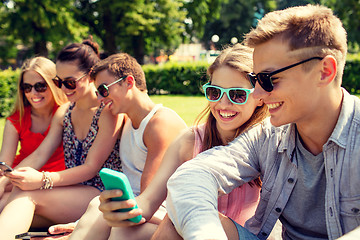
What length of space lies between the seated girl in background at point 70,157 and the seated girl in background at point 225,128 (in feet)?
2.65

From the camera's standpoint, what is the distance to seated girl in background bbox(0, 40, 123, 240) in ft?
10.2

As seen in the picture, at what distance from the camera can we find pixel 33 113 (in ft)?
14.0

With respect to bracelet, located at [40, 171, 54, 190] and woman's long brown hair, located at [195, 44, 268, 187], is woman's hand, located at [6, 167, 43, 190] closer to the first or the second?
bracelet, located at [40, 171, 54, 190]

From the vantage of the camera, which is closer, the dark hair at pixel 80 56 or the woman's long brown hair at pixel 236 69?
the woman's long brown hair at pixel 236 69

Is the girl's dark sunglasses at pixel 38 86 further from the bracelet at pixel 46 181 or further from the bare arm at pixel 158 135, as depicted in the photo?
the bare arm at pixel 158 135

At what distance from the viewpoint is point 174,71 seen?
20.9 m

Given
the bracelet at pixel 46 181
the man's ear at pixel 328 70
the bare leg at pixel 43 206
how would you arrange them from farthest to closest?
1. the bracelet at pixel 46 181
2. the bare leg at pixel 43 206
3. the man's ear at pixel 328 70

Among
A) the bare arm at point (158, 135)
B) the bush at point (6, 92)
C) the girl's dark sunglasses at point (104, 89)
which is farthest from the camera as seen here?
the bush at point (6, 92)

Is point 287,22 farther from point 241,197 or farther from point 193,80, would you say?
point 193,80

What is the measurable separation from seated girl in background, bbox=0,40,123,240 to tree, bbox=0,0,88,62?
66.5ft

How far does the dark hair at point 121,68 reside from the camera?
11.5 ft

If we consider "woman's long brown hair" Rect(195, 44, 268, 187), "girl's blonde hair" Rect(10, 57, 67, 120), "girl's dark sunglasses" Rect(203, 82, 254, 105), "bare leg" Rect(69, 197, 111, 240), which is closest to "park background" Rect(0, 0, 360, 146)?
"girl's blonde hair" Rect(10, 57, 67, 120)

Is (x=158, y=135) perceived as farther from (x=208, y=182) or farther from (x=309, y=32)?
(x=309, y=32)

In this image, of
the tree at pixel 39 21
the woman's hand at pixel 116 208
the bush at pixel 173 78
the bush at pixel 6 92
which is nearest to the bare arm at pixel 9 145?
the woman's hand at pixel 116 208
